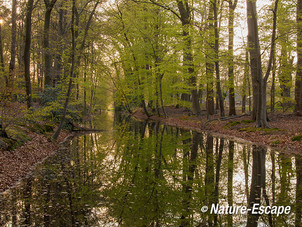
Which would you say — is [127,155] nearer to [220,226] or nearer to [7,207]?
[7,207]

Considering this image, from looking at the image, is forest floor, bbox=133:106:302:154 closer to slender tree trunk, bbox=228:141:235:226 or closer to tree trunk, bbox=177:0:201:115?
slender tree trunk, bbox=228:141:235:226

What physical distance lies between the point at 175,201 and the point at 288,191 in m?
2.91

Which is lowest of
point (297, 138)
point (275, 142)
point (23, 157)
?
point (23, 157)

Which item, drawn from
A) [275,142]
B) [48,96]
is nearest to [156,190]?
[275,142]

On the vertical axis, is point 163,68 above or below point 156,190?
above

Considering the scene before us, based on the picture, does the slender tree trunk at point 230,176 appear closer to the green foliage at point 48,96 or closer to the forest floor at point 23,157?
the forest floor at point 23,157

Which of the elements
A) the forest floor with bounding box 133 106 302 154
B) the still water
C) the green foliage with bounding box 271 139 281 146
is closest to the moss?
the forest floor with bounding box 133 106 302 154

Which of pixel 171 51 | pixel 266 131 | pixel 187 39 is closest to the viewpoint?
pixel 266 131

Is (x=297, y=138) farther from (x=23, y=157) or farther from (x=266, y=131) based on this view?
(x=23, y=157)

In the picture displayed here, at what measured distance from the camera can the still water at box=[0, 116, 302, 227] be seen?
5.45 meters

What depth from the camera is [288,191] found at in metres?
6.80

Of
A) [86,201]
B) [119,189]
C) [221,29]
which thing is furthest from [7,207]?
[221,29]

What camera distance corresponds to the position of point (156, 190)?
7.25m

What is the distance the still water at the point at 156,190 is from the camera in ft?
17.9
